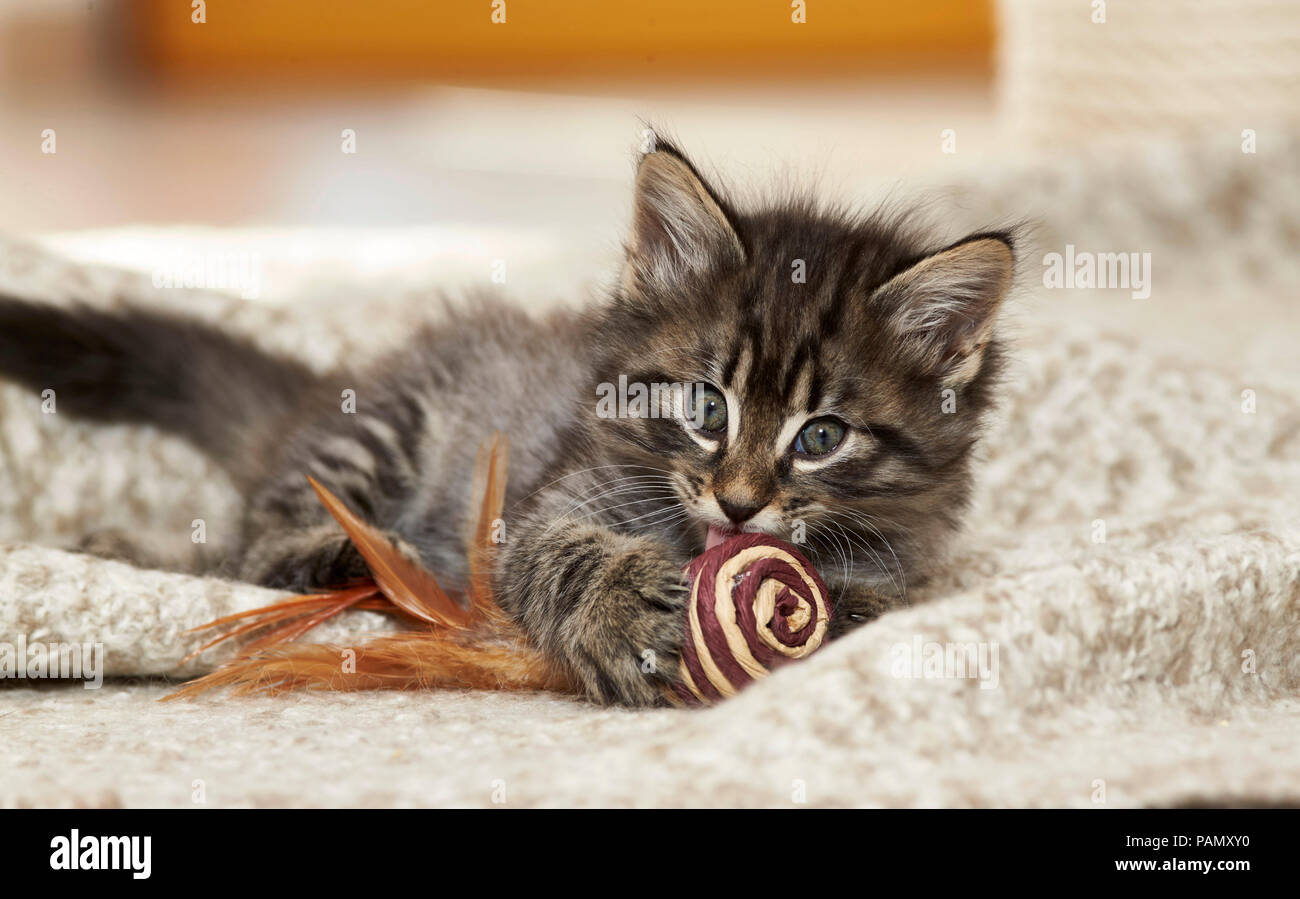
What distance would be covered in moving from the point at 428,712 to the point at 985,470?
4.66ft

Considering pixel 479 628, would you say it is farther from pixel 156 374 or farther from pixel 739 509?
pixel 156 374

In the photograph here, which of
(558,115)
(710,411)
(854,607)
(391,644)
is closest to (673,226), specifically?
(710,411)

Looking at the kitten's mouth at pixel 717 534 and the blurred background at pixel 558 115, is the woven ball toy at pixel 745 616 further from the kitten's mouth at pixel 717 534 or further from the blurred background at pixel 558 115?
the blurred background at pixel 558 115

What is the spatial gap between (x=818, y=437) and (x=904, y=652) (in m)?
0.42

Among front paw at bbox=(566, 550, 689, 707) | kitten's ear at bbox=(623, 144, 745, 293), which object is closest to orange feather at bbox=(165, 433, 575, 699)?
front paw at bbox=(566, 550, 689, 707)

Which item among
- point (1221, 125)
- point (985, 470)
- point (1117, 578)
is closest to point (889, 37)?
point (1221, 125)

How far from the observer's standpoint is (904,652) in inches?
48.8

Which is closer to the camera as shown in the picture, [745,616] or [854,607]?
[745,616]

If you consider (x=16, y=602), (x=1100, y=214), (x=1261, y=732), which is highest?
(x=1100, y=214)

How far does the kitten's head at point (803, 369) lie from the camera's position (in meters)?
1.58

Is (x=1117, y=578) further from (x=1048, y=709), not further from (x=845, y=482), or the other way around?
(x=845, y=482)

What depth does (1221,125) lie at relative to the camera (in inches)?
141

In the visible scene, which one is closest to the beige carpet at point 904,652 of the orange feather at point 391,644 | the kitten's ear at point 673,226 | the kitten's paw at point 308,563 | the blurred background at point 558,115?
the orange feather at point 391,644

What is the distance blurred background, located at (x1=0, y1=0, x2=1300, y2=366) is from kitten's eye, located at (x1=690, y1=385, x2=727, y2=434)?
1.46 meters
